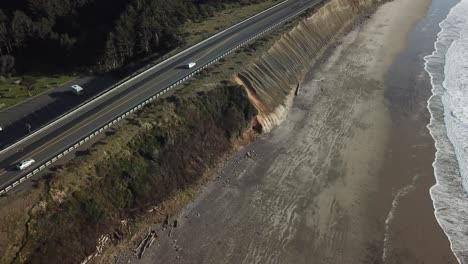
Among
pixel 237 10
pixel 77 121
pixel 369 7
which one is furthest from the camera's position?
pixel 369 7

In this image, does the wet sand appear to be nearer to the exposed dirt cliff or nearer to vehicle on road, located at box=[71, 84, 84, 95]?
the exposed dirt cliff

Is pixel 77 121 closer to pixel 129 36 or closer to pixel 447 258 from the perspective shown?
pixel 129 36

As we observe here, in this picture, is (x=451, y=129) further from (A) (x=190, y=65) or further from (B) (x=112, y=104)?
(B) (x=112, y=104)

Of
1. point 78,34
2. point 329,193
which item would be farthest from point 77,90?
point 329,193

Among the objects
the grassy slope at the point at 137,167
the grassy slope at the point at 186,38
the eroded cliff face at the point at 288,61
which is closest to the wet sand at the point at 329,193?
the eroded cliff face at the point at 288,61

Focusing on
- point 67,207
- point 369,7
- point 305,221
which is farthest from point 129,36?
point 369,7

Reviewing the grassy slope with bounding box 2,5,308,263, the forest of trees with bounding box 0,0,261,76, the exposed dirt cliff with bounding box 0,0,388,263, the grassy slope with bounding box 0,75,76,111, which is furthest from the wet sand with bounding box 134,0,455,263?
the grassy slope with bounding box 0,75,76,111
